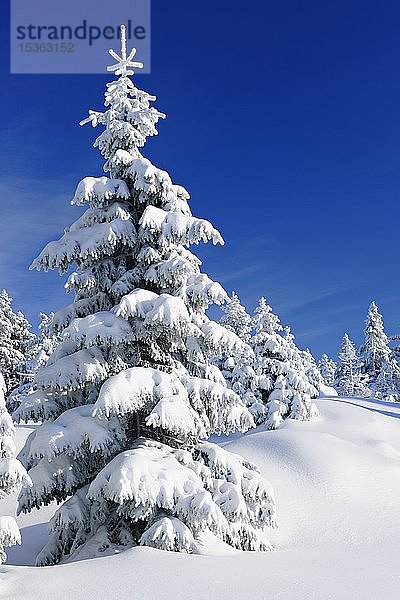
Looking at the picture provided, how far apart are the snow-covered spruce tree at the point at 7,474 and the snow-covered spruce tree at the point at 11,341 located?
3134 cm

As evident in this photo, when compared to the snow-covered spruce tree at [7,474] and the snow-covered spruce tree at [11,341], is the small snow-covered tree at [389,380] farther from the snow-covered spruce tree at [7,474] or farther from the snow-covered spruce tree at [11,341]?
the snow-covered spruce tree at [7,474]

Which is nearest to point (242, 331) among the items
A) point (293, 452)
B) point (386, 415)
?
point (386, 415)

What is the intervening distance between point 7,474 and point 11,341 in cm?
3688

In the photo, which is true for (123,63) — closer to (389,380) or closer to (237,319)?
(237,319)

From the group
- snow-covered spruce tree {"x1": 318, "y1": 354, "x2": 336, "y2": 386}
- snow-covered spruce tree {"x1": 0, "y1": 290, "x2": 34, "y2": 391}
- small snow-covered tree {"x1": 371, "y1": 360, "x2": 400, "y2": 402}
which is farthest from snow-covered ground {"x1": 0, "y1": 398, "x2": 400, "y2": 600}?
snow-covered spruce tree {"x1": 318, "y1": 354, "x2": 336, "y2": 386}

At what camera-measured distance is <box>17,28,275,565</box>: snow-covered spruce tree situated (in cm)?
919

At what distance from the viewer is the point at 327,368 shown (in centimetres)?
8912

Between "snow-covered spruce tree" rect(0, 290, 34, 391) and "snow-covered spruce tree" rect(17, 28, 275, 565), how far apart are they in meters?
28.8

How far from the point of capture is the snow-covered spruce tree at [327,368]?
8831 cm

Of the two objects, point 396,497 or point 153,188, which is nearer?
point 153,188

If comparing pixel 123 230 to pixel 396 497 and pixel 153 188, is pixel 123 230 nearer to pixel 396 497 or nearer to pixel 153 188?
pixel 153 188

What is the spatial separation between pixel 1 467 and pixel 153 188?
615cm

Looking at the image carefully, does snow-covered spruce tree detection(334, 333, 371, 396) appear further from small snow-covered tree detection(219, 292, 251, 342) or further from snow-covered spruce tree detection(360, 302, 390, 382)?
small snow-covered tree detection(219, 292, 251, 342)

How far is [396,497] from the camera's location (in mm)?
17500
